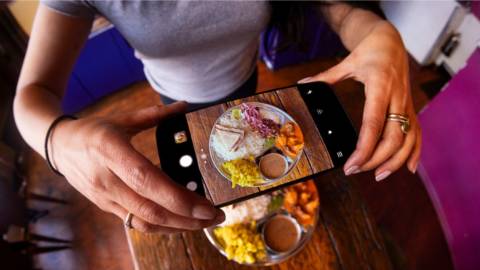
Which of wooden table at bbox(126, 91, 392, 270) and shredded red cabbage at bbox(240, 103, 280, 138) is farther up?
shredded red cabbage at bbox(240, 103, 280, 138)

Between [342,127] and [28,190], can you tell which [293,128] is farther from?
[28,190]

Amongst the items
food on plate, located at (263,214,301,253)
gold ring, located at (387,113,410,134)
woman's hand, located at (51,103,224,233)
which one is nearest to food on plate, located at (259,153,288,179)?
woman's hand, located at (51,103,224,233)

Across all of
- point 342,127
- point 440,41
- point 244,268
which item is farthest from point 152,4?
point 440,41

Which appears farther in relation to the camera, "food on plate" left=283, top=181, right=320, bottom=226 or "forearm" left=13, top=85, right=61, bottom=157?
"food on plate" left=283, top=181, right=320, bottom=226

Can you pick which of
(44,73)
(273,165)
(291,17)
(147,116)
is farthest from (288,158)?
(44,73)

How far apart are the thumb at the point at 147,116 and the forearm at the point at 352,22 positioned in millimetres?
417

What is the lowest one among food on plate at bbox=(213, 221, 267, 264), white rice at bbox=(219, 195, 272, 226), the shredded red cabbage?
food on plate at bbox=(213, 221, 267, 264)

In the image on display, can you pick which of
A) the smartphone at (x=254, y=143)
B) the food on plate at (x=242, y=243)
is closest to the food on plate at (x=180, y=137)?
the smartphone at (x=254, y=143)

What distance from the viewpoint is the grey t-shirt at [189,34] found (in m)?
0.54

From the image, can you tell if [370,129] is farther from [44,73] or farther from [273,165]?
[44,73]

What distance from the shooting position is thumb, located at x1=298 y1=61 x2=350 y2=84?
542 millimetres

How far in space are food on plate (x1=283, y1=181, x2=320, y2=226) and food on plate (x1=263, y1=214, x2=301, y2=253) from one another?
2 centimetres

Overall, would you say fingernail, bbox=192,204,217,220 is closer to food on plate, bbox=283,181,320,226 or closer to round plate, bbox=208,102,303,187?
round plate, bbox=208,102,303,187

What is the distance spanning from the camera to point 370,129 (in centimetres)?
47
